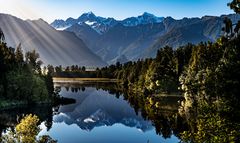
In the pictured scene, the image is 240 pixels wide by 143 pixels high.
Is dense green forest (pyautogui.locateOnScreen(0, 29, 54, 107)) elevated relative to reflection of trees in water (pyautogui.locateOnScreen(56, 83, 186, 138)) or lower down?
elevated

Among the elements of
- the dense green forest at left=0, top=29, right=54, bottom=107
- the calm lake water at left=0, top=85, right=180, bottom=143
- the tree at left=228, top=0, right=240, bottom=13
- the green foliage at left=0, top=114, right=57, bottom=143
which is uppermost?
the tree at left=228, top=0, right=240, bottom=13

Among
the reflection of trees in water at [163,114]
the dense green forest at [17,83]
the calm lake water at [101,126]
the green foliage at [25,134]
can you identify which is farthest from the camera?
the dense green forest at [17,83]

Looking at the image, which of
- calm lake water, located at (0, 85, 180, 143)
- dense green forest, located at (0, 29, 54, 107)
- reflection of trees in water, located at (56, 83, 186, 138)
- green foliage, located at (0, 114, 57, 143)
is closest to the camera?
green foliage, located at (0, 114, 57, 143)

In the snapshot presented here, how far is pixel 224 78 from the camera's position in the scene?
2248 cm

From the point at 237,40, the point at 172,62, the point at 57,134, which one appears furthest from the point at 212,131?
the point at 172,62

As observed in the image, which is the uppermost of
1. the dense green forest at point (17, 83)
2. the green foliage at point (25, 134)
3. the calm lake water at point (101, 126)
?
the green foliage at point (25, 134)

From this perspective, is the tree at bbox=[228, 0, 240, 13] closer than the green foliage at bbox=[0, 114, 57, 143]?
Yes

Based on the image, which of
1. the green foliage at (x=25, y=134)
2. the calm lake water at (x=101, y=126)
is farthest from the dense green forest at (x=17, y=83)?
the green foliage at (x=25, y=134)

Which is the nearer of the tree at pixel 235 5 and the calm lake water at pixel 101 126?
the tree at pixel 235 5

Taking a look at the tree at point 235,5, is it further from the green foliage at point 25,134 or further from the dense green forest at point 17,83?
the dense green forest at point 17,83

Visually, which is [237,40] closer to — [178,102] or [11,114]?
[11,114]

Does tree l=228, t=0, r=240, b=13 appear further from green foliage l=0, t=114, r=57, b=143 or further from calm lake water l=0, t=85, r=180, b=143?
calm lake water l=0, t=85, r=180, b=143

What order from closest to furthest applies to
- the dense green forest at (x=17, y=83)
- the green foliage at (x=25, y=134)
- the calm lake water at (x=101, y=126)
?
1. the green foliage at (x=25, y=134)
2. the calm lake water at (x=101, y=126)
3. the dense green forest at (x=17, y=83)

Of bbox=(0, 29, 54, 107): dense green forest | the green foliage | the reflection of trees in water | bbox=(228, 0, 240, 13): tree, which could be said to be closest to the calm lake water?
the reflection of trees in water
